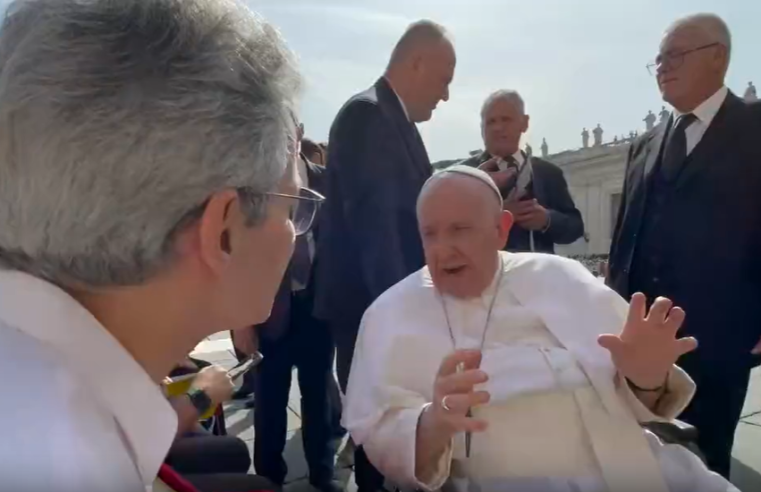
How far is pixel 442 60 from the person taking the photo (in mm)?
3043

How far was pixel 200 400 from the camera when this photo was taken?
2.02 m

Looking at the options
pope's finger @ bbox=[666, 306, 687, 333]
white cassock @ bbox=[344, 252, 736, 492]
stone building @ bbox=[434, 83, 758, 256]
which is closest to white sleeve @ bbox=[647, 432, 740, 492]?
white cassock @ bbox=[344, 252, 736, 492]

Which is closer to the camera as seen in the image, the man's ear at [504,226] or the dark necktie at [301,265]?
the man's ear at [504,226]

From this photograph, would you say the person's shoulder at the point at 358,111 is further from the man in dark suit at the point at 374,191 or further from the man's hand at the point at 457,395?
the man's hand at the point at 457,395

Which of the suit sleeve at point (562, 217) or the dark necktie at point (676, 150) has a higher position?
the dark necktie at point (676, 150)

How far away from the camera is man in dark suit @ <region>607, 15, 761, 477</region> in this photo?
2818 mm

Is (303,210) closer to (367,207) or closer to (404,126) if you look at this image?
(367,207)

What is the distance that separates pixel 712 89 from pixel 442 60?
1.25 meters

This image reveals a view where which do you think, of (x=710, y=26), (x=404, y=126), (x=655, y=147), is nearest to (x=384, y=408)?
(x=404, y=126)

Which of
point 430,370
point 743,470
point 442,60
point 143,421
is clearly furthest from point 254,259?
point 743,470

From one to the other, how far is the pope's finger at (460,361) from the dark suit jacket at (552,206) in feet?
6.46

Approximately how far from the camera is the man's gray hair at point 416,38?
118 inches

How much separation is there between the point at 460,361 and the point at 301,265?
1.66 metres

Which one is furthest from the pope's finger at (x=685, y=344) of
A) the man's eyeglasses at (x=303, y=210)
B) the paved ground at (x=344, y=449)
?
the paved ground at (x=344, y=449)
